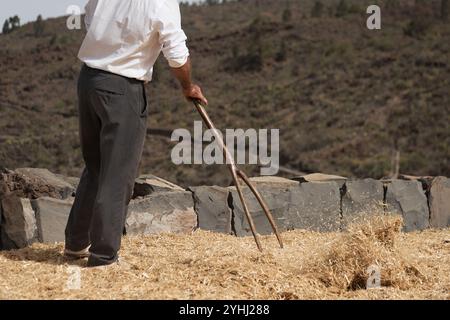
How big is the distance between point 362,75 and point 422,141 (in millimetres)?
6013

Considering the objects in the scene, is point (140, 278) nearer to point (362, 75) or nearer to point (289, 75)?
point (362, 75)

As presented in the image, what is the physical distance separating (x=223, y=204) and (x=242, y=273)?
2.37 metres

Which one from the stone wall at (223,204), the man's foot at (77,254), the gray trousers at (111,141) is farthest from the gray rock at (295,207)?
Answer: the gray trousers at (111,141)

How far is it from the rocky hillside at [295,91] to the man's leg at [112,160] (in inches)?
482

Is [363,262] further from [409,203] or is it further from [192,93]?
[409,203]

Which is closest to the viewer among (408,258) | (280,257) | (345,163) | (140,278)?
(140,278)

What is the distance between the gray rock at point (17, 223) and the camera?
5.25 metres

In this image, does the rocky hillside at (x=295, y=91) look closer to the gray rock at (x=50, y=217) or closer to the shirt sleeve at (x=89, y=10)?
the gray rock at (x=50, y=217)

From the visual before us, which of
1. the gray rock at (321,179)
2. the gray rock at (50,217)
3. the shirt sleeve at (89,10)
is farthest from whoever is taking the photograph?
the gray rock at (321,179)

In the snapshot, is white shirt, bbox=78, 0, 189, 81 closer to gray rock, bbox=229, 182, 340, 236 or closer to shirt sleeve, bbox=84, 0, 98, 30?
shirt sleeve, bbox=84, 0, 98, 30

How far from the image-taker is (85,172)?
4.52m

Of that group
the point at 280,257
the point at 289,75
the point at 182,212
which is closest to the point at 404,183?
the point at 182,212

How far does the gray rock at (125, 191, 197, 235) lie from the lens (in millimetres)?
Result: 5918

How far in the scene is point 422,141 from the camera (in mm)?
18953
